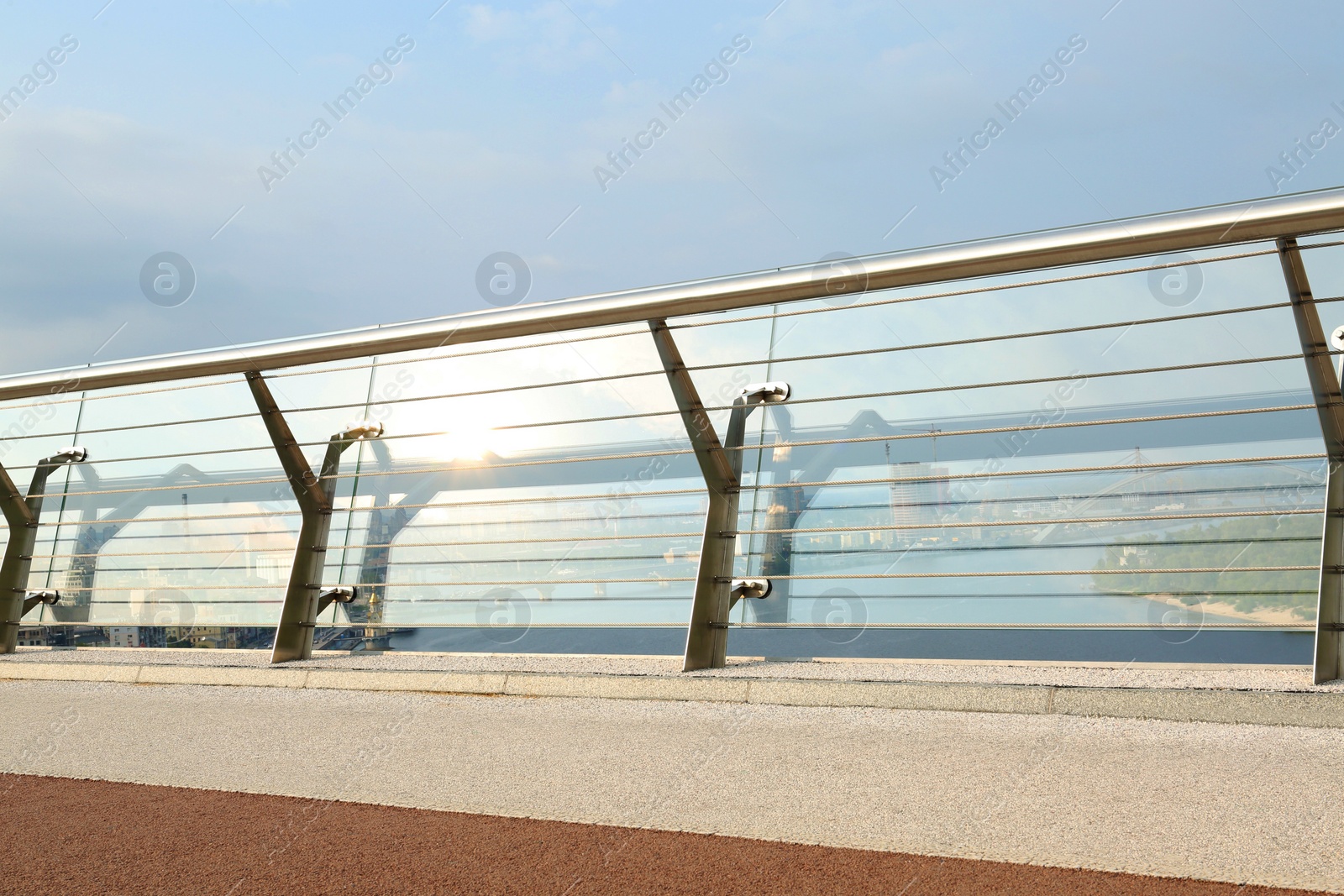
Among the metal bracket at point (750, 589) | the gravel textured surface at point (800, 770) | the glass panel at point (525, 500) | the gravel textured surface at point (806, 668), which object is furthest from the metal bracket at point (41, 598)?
the metal bracket at point (750, 589)

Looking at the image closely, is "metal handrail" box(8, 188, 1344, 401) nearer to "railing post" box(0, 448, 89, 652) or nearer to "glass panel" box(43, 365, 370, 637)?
"railing post" box(0, 448, 89, 652)

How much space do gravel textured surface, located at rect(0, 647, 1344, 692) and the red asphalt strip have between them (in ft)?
3.36

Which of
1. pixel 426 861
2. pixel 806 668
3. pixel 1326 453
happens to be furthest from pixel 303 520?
pixel 1326 453

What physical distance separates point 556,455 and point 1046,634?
2.13m

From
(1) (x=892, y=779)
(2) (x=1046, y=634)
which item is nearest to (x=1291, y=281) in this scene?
(2) (x=1046, y=634)

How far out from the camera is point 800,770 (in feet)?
5.89

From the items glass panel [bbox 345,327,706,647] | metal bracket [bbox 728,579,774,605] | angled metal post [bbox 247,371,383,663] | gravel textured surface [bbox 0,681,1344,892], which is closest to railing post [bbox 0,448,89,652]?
angled metal post [bbox 247,371,383,663]

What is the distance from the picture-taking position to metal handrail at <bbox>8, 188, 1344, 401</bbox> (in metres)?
1.97

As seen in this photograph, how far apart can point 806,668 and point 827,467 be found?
0.93 metres

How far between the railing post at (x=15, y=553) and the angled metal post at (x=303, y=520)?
4.03 ft

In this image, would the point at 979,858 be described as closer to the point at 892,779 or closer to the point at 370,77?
the point at 892,779

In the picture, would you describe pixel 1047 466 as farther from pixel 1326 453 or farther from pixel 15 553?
pixel 15 553

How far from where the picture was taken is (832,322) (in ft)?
11.9

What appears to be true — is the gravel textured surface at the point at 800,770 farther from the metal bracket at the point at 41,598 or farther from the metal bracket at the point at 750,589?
the metal bracket at the point at 41,598
